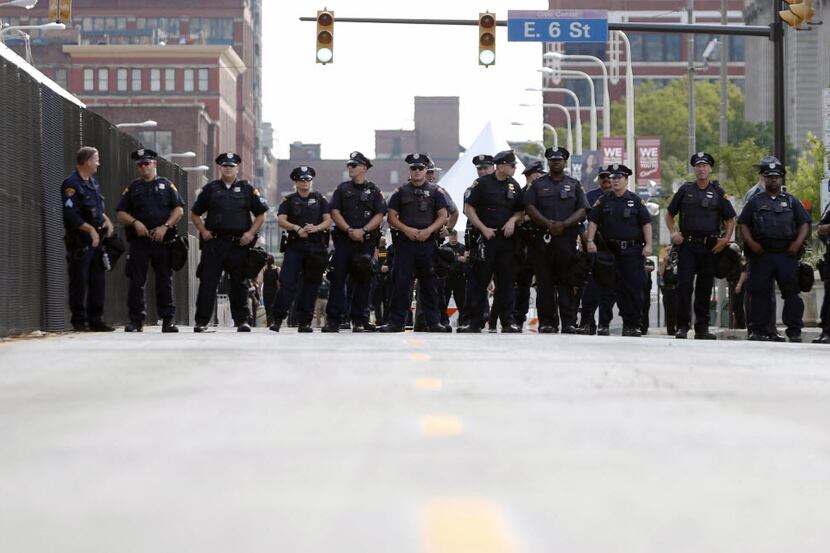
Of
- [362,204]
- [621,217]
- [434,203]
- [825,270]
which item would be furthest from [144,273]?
[825,270]

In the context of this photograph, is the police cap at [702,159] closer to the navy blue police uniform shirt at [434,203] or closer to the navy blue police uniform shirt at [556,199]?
the navy blue police uniform shirt at [556,199]

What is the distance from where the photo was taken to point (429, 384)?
995 centimetres

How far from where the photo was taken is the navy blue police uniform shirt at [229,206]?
20.0 metres

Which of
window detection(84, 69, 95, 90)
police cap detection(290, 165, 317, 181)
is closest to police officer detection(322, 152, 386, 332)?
police cap detection(290, 165, 317, 181)

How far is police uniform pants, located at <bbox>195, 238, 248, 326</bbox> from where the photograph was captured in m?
20.0

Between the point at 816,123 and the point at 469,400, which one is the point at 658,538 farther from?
the point at 816,123

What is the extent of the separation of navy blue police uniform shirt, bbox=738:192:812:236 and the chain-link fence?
280 inches

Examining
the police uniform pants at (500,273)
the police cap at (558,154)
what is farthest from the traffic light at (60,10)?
the police cap at (558,154)

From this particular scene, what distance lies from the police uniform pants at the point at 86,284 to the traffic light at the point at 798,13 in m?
10.2

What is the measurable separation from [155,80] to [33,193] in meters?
139

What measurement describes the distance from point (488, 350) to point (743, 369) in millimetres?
2354

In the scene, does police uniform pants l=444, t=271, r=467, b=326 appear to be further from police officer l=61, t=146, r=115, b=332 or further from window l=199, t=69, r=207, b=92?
window l=199, t=69, r=207, b=92

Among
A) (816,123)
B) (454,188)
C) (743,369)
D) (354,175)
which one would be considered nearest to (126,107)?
(816,123)

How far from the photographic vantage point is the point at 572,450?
6.82m
